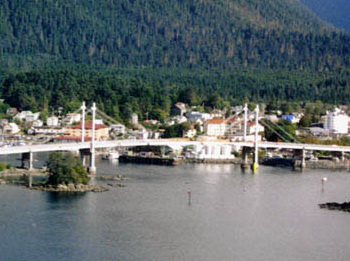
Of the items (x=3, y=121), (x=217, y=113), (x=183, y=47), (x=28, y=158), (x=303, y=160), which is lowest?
(x=28, y=158)

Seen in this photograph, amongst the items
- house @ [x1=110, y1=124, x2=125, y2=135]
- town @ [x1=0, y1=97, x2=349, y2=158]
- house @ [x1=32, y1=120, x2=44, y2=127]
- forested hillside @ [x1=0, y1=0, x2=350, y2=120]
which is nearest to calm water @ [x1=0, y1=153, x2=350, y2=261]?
town @ [x1=0, y1=97, x2=349, y2=158]

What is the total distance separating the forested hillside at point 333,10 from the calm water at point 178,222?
72342mm

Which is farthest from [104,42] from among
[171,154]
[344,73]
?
[171,154]

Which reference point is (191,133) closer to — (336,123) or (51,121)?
(51,121)

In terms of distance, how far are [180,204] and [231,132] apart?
1511 cm

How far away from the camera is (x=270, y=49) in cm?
6072

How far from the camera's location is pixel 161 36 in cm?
6375

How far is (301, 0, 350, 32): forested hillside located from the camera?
312 feet

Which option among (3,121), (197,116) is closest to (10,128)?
(3,121)

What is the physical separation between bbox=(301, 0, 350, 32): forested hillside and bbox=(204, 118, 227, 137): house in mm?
59843

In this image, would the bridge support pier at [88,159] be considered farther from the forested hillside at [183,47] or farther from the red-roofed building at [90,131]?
the forested hillside at [183,47]

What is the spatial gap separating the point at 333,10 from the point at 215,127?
63.6 meters

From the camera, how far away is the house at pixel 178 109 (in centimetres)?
4109

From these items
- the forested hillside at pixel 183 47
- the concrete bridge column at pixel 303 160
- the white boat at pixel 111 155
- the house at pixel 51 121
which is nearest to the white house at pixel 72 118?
the house at pixel 51 121
